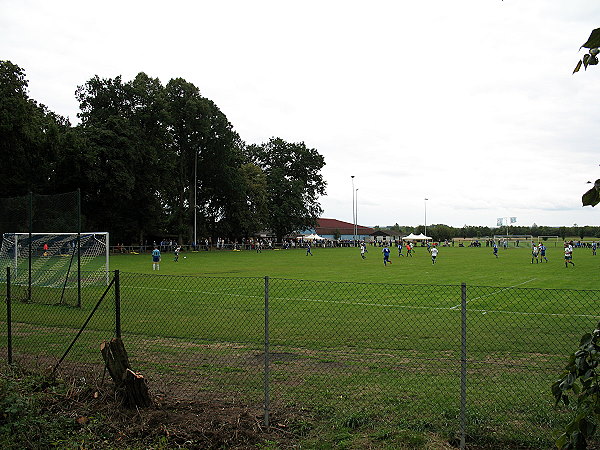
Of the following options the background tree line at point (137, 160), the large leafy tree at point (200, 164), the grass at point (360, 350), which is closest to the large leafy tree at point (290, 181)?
the background tree line at point (137, 160)

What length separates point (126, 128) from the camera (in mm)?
52094

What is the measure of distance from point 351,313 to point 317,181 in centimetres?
7480

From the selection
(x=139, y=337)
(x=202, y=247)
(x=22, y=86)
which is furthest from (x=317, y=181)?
(x=139, y=337)

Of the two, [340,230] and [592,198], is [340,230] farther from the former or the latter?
[592,198]

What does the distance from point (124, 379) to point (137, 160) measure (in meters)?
49.0

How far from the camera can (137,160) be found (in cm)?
5212

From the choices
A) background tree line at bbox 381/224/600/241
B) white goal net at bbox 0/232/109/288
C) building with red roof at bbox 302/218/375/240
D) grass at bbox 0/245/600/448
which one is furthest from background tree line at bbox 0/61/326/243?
background tree line at bbox 381/224/600/241

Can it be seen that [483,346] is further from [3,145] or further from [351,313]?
[3,145]

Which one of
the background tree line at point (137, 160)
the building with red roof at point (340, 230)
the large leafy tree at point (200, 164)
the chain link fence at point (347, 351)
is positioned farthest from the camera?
the building with red roof at point (340, 230)

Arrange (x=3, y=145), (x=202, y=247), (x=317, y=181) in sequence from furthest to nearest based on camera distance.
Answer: (x=317, y=181)
(x=202, y=247)
(x=3, y=145)

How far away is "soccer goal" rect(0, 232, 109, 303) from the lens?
60.5ft

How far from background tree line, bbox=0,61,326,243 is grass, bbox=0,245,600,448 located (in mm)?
27974

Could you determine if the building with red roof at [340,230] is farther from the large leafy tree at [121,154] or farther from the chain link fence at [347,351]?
the chain link fence at [347,351]

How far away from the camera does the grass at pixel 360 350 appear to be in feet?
18.8
